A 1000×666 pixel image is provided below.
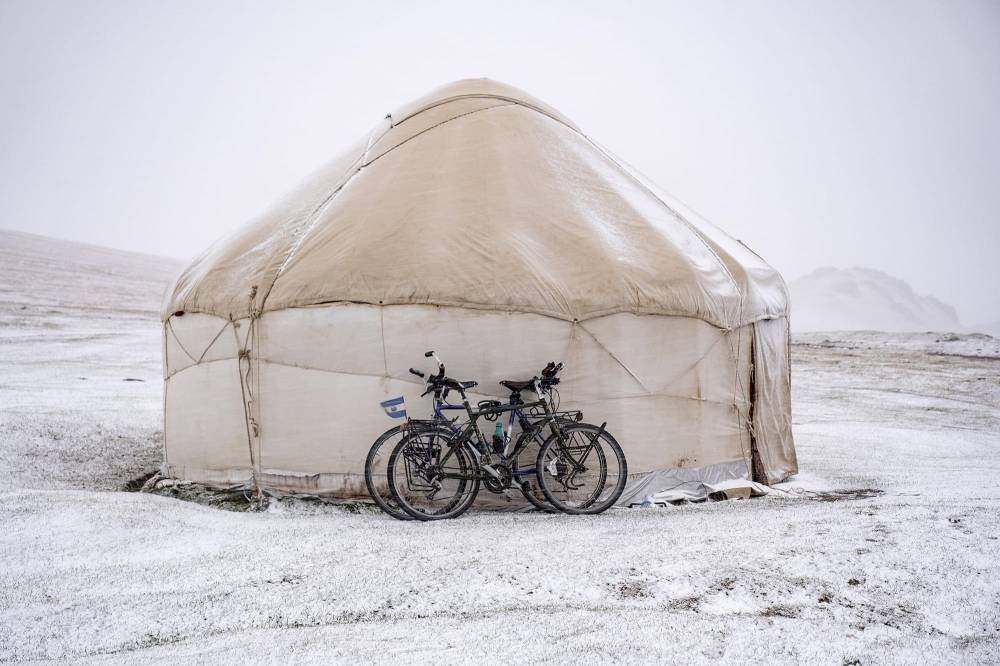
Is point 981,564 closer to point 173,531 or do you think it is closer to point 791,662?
point 791,662

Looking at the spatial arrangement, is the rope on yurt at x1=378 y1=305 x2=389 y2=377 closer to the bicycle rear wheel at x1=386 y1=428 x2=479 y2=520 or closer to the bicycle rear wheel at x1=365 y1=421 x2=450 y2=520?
the bicycle rear wheel at x1=365 y1=421 x2=450 y2=520

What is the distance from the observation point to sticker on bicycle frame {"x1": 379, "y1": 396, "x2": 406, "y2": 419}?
16.1 ft

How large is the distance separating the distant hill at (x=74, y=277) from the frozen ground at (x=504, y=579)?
15691 mm

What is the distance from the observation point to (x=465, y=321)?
17.0ft

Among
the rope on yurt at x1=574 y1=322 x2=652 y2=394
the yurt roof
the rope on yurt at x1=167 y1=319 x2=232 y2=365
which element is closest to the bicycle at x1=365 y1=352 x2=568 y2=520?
the rope on yurt at x1=574 y1=322 x2=652 y2=394

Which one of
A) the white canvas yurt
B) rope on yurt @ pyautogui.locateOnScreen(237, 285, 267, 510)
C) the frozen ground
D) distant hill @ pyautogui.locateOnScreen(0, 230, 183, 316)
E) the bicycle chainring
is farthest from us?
distant hill @ pyautogui.locateOnScreen(0, 230, 183, 316)

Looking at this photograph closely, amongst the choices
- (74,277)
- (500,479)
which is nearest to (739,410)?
(500,479)

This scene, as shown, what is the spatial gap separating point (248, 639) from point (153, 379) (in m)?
11.6

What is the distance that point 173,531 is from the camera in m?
4.40

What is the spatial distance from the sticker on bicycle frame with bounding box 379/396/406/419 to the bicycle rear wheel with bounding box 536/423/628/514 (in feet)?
3.15

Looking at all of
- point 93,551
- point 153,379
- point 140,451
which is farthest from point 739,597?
point 153,379

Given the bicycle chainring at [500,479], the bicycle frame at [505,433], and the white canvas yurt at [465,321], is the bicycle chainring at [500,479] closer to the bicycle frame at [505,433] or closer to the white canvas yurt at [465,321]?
the bicycle frame at [505,433]

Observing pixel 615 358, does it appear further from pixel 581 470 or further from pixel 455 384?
pixel 455 384

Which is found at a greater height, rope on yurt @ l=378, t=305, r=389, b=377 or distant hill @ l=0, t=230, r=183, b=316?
distant hill @ l=0, t=230, r=183, b=316
